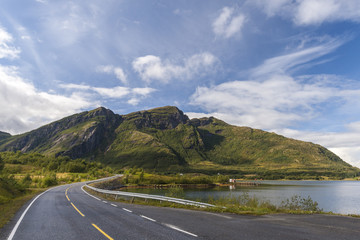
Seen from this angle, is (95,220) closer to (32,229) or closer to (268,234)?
(32,229)

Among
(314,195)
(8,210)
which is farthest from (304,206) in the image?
(314,195)

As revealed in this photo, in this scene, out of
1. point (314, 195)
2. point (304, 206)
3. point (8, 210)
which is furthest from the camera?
point (314, 195)

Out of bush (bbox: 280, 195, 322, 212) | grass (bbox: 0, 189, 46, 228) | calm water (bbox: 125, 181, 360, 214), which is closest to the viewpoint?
grass (bbox: 0, 189, 46, 228)

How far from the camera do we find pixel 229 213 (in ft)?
55.0

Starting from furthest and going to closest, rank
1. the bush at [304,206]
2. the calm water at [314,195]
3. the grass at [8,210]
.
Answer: the calm water at [314,195] < the bush at [304,206] < the grass at [8,210]

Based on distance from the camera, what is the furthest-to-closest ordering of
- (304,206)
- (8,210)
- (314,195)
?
1. (314,195)
2. (304,206)
3. (8,210)

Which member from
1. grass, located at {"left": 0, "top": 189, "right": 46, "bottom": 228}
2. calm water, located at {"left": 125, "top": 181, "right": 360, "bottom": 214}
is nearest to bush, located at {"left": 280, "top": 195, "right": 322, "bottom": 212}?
calm water, located at {"left": 125, "top": 181, "right": 360, "bottom": 214}

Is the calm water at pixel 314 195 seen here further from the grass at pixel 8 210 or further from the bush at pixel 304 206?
the grass at pixel 8 210

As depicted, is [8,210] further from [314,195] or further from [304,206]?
[314,195]

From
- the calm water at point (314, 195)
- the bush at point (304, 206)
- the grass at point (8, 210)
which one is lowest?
the calm water at point (314, 195)

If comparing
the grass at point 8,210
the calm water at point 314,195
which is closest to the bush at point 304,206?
the calm water at point 314,195

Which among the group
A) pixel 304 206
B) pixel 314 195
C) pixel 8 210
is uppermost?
pixel 304 206

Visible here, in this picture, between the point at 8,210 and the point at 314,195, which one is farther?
the point at 314,195

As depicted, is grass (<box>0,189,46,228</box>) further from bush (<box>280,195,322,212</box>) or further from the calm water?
bush (<box>280,195,322,212</box>)
